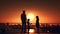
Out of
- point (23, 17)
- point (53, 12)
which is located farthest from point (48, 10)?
point (23, 17)

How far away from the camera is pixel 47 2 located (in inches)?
1139

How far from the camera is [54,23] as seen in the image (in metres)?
28.6

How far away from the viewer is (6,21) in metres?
29.1

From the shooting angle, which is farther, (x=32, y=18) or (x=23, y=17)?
(x=32, y=18)

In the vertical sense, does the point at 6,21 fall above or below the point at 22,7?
below

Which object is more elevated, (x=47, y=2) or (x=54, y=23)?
(x=47, y=2)

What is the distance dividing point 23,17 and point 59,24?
1229 cm

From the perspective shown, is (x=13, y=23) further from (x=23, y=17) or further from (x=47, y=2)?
(x=23, y=17)

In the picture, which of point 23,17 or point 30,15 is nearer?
point 23,17

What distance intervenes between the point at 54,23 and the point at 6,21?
6.16m

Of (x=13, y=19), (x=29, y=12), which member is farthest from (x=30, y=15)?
(x=13, y=19)

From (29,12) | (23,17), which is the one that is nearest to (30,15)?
(29,12)

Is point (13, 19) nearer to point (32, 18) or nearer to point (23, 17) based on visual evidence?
point (32, 18)

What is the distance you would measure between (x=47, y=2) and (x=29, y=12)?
8.70 ft
